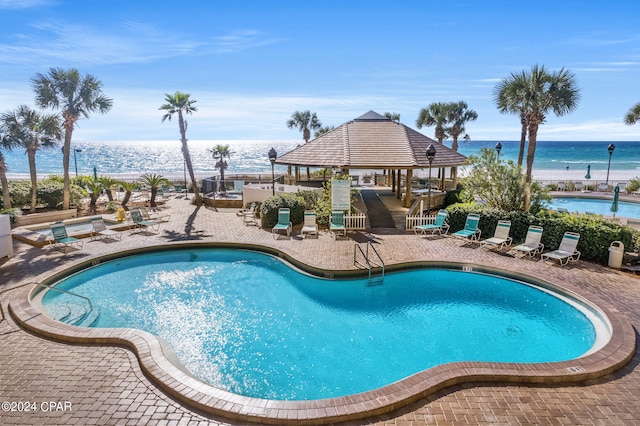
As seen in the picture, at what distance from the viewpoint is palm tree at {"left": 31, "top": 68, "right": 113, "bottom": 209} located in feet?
58.3

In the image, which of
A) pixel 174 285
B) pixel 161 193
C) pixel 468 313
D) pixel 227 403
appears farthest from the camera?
pixel 161 193

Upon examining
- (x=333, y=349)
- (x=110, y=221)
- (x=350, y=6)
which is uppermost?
(x=350, y=6)

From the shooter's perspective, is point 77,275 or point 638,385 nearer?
point 638,385

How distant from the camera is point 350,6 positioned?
12.8 meters

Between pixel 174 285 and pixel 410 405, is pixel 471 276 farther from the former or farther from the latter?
pixel 174 285

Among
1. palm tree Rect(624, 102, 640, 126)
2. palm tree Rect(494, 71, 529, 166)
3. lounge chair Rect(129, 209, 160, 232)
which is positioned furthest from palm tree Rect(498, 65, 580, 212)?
lounge chair Rect(129, 209, 160, 232)

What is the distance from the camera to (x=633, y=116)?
2203cm

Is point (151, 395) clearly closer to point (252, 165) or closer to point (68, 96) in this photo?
point (68, 96)

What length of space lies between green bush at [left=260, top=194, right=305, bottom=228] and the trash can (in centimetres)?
1160

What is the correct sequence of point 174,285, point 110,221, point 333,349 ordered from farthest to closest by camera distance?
1. point 110,221
2. point 174,285
3. point 333,349

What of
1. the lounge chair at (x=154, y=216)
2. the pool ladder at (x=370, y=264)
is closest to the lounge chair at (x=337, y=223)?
the pool ladder at (x=370, y=264)

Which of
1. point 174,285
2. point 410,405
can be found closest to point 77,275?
point 174,285

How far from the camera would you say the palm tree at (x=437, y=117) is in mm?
32875

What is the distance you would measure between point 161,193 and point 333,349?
70.3ft
